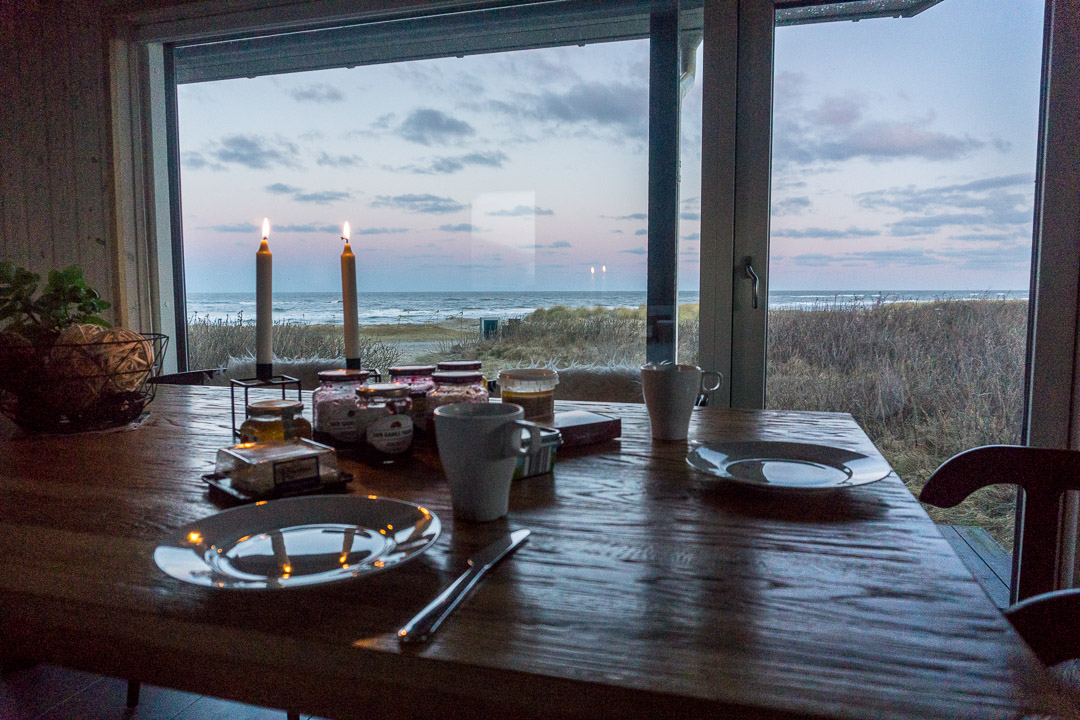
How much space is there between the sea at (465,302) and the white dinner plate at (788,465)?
141 centimetres

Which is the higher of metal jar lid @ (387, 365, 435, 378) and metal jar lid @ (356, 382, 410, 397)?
metal jar lid @ (387, 365, 435, 378)

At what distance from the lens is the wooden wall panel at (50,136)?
2.87m

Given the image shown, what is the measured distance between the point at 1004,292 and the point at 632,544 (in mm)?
1967

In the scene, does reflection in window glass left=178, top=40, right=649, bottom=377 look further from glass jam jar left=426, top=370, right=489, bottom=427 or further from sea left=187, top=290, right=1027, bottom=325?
glass jam jar left=426, top=370, right=489, bottom=427

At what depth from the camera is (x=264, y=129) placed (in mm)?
3178

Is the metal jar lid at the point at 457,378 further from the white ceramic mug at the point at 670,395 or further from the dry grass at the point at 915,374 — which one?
the dry grass at the point at 915,374

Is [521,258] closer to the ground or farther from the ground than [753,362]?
farther from the ground

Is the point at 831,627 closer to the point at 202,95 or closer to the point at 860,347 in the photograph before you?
the point at 860,347

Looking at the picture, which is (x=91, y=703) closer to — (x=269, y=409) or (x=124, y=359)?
(x=124, y=359)

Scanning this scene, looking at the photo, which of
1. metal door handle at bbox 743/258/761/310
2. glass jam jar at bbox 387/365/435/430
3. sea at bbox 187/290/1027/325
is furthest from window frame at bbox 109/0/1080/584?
glass jam jar at bbox 387/365/435/430

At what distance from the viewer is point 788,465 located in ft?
2.98

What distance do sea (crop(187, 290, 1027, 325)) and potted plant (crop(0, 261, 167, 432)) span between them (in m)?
1.03

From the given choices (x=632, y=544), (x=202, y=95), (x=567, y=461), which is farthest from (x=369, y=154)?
(x=632, y=544)

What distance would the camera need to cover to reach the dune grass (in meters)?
2.02
